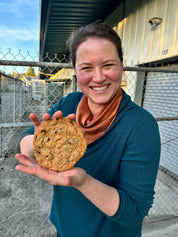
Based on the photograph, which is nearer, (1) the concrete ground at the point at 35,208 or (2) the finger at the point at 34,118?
(2) the finger at the point at 34,118

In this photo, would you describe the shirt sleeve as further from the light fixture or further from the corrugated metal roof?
the corrugated metal roof

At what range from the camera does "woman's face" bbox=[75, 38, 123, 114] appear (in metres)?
1.00

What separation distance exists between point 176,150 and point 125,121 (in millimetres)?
3565

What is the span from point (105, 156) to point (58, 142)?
0.30 m

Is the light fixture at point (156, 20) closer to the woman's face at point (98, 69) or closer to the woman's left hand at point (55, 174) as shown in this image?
the woman's face at point (98, 69)

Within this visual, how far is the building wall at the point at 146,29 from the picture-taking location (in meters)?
3.29

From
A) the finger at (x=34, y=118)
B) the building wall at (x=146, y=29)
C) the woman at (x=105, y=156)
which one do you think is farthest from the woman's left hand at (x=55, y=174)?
the building wall at (x=146, y=29)

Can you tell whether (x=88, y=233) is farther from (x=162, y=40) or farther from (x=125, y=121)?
(x=162, y=40)

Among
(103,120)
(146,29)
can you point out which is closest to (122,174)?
(103,120)

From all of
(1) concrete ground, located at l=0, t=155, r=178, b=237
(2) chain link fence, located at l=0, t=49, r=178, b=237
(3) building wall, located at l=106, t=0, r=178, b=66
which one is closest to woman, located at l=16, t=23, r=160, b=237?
(2) chain link fence, located at l=0, t=49, r=178, b=237

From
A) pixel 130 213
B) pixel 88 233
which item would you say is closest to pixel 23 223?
pixel 88 233

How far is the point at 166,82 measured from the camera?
4082 mm

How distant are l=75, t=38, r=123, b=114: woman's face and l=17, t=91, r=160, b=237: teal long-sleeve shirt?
14 cm

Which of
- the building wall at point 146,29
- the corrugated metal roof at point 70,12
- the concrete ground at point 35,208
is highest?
the corrugated metal roof at point 70,12
